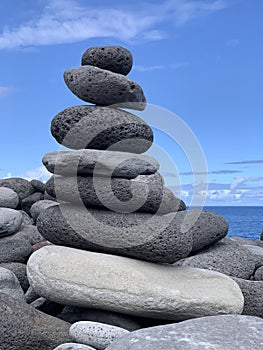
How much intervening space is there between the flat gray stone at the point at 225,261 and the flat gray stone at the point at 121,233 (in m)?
1.87

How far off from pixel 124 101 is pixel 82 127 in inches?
29.0

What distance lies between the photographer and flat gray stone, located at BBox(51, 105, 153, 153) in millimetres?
6625

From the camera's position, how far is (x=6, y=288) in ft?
23.7

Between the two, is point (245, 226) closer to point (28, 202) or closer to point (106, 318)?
point (28, 202)

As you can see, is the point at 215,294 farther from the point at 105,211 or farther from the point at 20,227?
the point at 20,227

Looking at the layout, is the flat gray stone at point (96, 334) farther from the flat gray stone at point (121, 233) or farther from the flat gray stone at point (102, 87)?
the flat gray stone at point (102, 87)

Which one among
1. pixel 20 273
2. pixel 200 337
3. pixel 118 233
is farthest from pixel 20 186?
pixel 200 337

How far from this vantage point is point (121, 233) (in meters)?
6.33

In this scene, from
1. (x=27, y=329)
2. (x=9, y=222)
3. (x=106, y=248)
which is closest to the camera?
(x=27, y=329)

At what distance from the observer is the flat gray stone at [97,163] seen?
6344 millimetres

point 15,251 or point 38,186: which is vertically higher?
point 38,186

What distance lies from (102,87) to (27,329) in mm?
3030

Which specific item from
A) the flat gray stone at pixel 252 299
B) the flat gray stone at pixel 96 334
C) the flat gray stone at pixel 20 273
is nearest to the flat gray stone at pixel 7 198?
the flat gray stone at pixel 20 273

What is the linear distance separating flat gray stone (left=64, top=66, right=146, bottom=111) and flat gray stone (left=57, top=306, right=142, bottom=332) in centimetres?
261
